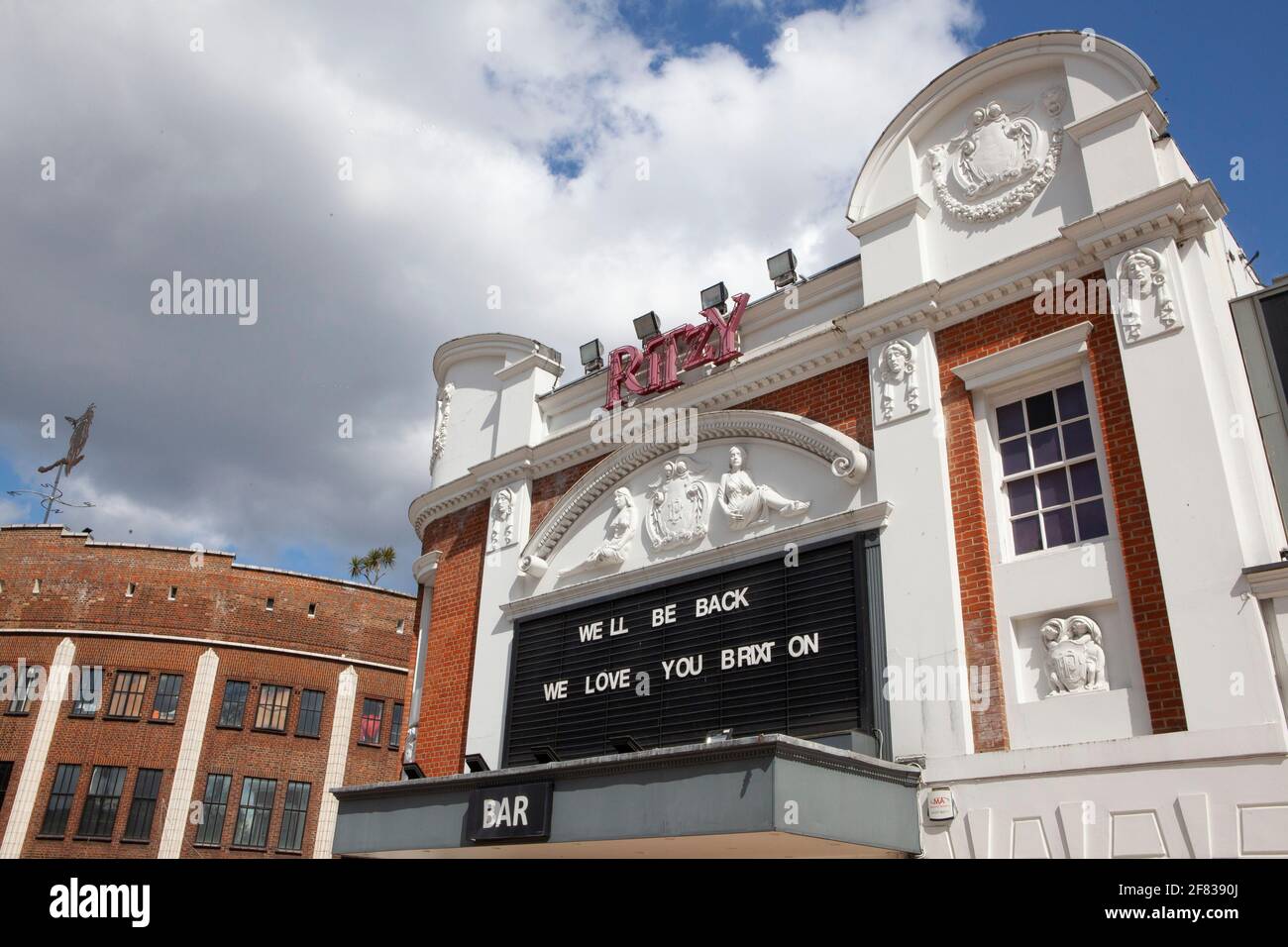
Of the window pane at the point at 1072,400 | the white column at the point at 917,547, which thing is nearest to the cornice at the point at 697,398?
the white column at the point at 917,547

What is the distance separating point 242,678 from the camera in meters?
37.4

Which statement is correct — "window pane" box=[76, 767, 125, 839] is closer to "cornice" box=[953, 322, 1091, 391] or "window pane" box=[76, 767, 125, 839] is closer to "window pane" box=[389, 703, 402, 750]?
"window pane" box=[389, 703, 402, 750]

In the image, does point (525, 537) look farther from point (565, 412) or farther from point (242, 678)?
point (242, 678)

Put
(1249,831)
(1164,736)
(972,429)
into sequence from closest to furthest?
(1249,831), (1164,736), (972,429)

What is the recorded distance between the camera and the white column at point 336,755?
120ft

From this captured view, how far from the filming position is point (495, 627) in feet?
52.2

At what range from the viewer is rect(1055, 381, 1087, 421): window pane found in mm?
11266

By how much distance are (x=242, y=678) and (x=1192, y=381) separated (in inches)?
1383

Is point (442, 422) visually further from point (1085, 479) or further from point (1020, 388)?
point (1085, 479)

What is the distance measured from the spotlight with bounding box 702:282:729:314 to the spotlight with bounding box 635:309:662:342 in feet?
2.90

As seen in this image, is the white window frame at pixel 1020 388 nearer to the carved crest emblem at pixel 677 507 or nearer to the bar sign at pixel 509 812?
the carved crest emblem at pixel 677 507

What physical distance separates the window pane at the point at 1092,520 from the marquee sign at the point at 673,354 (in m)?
5.50
